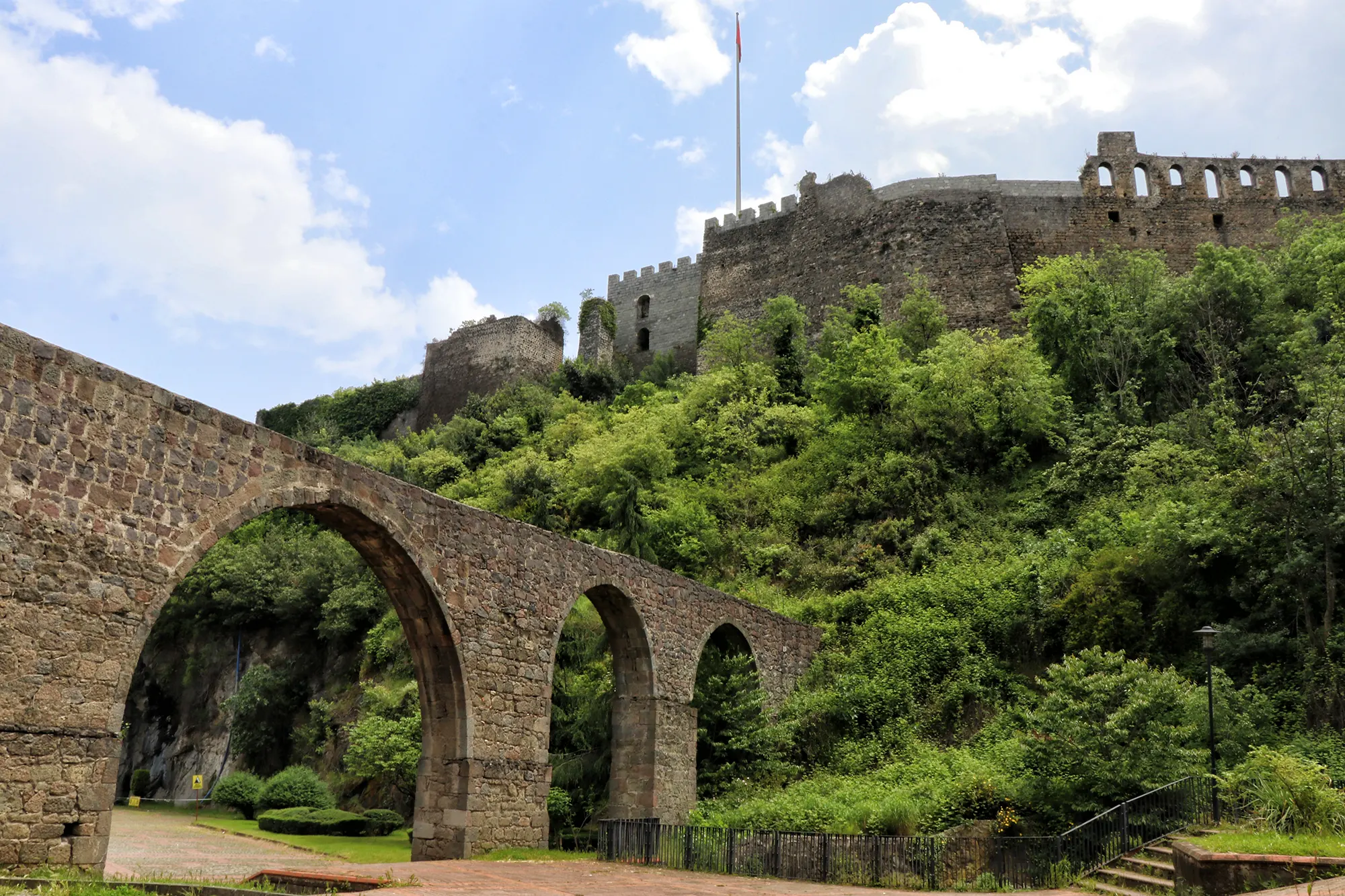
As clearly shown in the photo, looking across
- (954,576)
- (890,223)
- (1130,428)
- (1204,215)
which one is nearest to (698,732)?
(954,576)

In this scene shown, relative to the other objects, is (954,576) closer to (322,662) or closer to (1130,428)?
(1130,428)

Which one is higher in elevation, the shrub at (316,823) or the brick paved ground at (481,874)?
the brick paved ground at (481,874)

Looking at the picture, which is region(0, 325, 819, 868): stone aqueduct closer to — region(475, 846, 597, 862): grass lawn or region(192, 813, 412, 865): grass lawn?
region(475, 846, 597, 862): grass lawn

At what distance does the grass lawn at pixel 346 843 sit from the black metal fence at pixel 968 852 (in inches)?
193

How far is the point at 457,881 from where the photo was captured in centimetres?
966

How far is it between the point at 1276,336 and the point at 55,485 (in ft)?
82.1

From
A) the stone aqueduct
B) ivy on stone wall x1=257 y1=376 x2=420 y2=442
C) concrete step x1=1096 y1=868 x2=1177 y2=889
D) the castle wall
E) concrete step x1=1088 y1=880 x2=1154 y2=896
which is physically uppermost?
the castle wall

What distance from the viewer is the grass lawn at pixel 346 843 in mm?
15025

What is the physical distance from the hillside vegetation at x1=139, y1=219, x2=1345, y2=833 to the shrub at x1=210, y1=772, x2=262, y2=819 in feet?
29.2

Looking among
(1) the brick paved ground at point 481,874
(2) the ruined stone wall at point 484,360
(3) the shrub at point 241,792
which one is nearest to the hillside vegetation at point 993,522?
(1) the brick paved ground at point 481,874

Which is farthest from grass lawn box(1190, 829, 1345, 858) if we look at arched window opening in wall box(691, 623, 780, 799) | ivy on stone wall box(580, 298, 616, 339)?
ivy on stone wall box(580, 298, 616, 339)

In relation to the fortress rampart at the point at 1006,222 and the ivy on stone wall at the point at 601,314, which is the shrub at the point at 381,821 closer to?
the fortress rampart at the point at 1006,222

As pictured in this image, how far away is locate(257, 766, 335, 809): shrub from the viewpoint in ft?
70.7

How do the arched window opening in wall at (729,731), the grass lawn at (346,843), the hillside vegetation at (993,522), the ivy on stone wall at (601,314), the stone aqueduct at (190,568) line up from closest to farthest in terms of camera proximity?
the stone aqueduct at (190,568) → the hillside vegetation at (993,522) → the grass lawn at (346,843) → the arched window opening in wall at (729,731) → the ivy on stone wall at (601,314)
